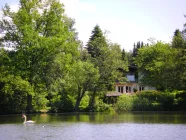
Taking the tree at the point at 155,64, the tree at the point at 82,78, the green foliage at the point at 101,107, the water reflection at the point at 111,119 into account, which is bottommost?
the water reflection at the point at 111,119

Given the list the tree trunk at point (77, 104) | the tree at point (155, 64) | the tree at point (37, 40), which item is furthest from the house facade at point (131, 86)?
the tree at point (37, 40)

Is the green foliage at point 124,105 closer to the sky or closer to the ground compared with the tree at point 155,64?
closer to the ground

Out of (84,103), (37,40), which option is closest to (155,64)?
(84,103)

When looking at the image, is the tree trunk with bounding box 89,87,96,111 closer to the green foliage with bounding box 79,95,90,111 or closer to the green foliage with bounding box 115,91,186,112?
the green foliage with bounding box 79,95,90,111

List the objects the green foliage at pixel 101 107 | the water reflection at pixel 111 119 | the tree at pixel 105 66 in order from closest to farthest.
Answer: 1. the water reflection at pixel 111 119
2. the green foliage at pixel 101 107
3. the tree at pixel 105 66

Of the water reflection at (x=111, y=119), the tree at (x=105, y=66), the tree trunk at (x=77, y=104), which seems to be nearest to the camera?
the water reflection at (x=111, y=119)

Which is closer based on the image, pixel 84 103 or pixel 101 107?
pixel 101 107

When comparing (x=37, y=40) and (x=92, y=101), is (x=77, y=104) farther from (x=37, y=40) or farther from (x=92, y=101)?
(x=37, y=40)

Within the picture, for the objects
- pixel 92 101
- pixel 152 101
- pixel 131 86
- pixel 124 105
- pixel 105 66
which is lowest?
pixel 124 105

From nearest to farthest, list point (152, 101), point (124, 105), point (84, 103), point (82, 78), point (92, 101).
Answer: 1. point (82, 78)
2. point (124, 105)
3. point (84, 103)
4. point (92, 101)
5. point (152, 101)

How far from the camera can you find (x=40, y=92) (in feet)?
180

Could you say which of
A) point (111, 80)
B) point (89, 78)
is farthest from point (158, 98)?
point (89, 78)

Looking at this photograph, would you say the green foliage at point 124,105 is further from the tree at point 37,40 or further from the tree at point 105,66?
the tree at point 37,40

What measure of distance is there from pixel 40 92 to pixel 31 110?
2756 millimetres
